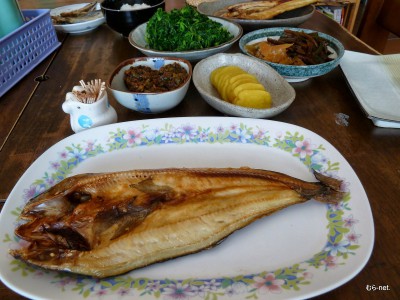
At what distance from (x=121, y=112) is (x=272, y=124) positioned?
67 cm

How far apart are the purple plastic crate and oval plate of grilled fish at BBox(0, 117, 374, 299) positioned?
0.73 metres

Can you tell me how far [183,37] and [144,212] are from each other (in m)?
1.09

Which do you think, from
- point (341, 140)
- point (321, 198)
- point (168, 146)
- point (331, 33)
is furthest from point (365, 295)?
point (331, 33)

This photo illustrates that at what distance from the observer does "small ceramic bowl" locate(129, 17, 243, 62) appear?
1.49 m

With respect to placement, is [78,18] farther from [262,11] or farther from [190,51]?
[262,11]

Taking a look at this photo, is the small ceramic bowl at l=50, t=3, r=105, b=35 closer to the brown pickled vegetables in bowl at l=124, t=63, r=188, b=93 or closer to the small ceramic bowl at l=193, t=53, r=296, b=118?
the brown pickled vegetables in bowl at l=124, t=63, r=188, b=93

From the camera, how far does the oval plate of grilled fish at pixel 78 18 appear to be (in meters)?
2.01

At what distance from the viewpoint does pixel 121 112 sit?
1.34m

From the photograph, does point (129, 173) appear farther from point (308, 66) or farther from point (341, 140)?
point (308, 66)

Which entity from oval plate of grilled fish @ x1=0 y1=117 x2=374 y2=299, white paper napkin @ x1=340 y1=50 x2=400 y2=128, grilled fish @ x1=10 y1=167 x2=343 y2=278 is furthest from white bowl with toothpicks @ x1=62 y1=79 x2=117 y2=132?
white paper napkin @ x1=340 y1=50 x2=400 y2=128

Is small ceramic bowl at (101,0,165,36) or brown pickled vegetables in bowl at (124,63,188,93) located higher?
small ceramic bowl at (101,0,165,36)

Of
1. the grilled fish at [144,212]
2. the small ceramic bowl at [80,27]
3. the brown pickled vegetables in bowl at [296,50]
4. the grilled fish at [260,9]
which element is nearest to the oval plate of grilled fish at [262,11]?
the grilled fish at [260,9]

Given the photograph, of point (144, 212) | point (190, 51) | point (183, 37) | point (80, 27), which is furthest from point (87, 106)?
point (80, 27)

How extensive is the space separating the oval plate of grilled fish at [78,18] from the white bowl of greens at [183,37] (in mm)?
535
